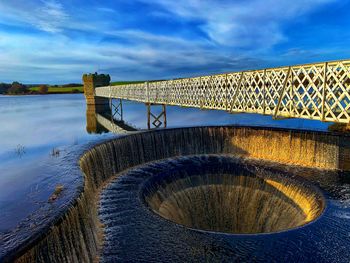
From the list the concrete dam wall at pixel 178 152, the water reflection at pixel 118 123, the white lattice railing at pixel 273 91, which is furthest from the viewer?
the water reflection at pixel 118 123

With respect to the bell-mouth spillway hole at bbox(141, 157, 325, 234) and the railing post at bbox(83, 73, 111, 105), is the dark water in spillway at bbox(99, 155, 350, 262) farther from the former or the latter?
the railing post at bbox(83, 73, 111, 105)

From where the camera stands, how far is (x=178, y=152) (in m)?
24.8

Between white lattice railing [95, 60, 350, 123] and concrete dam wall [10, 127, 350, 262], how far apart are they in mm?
2415

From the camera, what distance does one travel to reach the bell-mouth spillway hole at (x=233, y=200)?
14.9 metres

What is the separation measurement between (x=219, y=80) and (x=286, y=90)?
25.1 ft

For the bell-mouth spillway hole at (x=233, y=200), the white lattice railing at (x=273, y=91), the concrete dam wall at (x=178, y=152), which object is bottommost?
the bell-mouth spillway hole at (x=233, y=200)

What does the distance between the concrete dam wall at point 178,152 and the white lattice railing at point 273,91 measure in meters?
2.42

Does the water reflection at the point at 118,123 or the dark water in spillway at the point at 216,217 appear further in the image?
the water reflection at the point at 118,123

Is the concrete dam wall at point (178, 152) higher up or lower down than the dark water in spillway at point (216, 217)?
higher up

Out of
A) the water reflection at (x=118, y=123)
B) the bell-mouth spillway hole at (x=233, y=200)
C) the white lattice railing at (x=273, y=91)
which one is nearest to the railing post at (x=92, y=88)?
the water reflection at (x=118, y=123)

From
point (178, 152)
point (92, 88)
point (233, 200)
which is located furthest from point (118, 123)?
point (92, 88)

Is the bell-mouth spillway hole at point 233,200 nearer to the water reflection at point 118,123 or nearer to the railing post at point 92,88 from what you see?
the water reflection at point 118,123

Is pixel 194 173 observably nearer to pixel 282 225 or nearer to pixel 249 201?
pixel 249 201

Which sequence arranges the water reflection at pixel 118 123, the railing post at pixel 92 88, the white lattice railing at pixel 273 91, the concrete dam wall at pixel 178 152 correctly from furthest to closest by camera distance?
1. the railing post at pixel 92 88
2. the water reflection at pixel 118 123
3. the white lattice railing at pixel 273 91
4. the concrete dam wall at pixel 178 152
